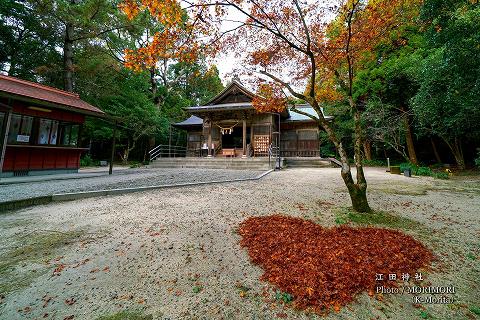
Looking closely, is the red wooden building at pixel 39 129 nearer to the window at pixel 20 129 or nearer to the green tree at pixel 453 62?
the window at pixel 20 129

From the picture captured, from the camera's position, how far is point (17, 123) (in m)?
8.52

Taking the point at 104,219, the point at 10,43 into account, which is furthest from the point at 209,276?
the point at 10,43

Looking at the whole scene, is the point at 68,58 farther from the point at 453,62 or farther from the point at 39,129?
the point at 453,62

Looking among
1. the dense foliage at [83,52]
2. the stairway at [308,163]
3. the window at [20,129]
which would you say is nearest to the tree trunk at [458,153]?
the stairway at [308,163]

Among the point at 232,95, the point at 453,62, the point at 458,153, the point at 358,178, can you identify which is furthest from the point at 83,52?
the point at 458,153

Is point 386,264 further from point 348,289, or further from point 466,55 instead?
point 466,55

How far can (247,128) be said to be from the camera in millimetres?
17156

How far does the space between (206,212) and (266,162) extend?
9263mm

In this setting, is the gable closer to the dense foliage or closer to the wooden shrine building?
the wooden shrine building

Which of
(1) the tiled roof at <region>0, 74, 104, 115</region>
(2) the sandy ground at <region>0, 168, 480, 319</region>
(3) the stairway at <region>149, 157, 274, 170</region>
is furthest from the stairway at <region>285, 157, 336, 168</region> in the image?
(1) the tiled roof at <region>0, 74, 104, 115</region>

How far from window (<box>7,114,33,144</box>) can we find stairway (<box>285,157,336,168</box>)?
14486 millimetres

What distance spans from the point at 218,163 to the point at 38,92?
31.7ft

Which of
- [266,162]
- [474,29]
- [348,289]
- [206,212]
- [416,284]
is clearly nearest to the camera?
[348,289]

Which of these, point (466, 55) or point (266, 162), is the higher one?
point (466, 55)
